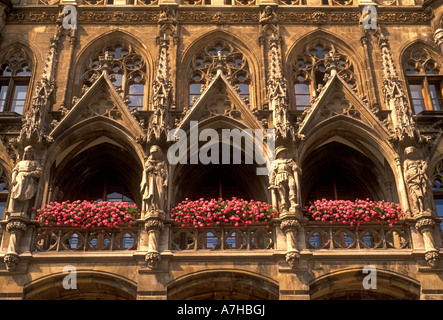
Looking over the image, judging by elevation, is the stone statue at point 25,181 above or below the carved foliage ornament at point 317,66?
below

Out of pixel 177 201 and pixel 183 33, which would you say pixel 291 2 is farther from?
pixel 177 201

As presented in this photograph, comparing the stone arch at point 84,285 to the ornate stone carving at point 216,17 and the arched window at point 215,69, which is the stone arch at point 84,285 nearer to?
the arched window at point 215,69

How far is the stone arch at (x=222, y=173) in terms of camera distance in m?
18.0

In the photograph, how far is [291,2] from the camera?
22.2m

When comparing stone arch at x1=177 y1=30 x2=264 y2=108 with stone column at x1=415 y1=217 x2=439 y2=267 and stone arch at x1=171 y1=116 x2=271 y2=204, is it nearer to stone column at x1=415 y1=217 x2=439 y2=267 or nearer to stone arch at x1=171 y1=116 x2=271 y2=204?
stone arch at x1=171 y1=116 x2=271 y2=204

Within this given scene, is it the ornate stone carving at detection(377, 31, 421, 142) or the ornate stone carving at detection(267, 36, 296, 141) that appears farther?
the ornate stone carving at detection(377, 31, 421, 142)

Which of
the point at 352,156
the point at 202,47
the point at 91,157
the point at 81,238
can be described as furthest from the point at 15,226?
the point at 352,156

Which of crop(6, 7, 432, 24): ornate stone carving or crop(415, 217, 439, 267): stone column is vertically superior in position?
crop(6, 7, 432, 24): ornate stone carving

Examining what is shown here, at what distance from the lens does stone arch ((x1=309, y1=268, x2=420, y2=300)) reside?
15453 millimetres

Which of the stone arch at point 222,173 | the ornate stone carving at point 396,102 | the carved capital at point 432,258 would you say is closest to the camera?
the carved capital at point 432,258

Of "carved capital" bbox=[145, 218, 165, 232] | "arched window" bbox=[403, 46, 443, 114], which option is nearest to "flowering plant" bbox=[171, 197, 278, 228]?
"carved capital" bbox=[145, 218, 165, 232]

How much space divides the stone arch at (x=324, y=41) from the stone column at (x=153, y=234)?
20.1 feet

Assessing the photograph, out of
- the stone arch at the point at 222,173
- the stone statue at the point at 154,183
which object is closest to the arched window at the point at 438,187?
the stone arch at the point at 222,173

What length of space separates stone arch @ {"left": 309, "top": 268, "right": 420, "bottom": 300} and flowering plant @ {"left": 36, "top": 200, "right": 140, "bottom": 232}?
4.83 metres
